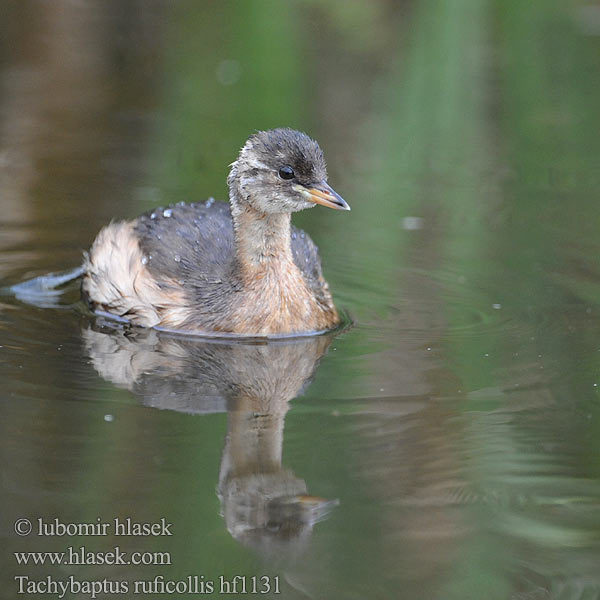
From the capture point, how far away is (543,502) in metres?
5.24

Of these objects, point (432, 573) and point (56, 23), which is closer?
point (432, 573)

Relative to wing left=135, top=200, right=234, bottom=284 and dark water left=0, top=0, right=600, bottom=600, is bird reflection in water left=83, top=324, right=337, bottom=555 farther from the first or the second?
wing left=135, top=200, right=234, bottom=284

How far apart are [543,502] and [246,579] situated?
1364 mm

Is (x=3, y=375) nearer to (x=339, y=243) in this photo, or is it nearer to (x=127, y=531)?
(x=127, y=531)

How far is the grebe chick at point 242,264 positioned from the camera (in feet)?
24.3

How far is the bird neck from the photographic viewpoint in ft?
25.2

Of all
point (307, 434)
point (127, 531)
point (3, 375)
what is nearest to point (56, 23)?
point (3, 375)

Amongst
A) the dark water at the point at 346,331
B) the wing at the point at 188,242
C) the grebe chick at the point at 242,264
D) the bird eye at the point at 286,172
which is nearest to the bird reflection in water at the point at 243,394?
the dark water at the point at 346,331

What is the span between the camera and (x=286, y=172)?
7.39 m

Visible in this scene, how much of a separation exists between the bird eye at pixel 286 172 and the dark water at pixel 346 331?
994mm

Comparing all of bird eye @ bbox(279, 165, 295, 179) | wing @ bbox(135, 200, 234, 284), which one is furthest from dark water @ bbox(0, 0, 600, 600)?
bird eye @ bbox(279, 165, 295, 179)

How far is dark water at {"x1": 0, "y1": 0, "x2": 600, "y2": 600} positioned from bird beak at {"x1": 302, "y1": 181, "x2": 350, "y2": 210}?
0.79 meters

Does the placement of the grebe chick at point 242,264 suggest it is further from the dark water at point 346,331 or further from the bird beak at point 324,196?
the dark water at point 346,331

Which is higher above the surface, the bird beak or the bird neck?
the bird beak
